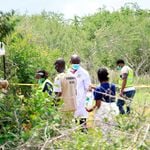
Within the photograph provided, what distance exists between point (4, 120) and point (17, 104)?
440 millimetres

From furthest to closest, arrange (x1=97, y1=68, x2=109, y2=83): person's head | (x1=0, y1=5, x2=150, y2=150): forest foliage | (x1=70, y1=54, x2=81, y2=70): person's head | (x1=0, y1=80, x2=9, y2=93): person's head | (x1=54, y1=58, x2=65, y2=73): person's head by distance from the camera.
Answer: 1. (x1=70, y1=54, x2=81, y2=70): person's head
2. (x1=54, y1=58, x2=65, y2=73): person's head
3. (x1=97, y1=68, x2=109, y2=83): person's head
4. (x1=0, y1=80, x2=9, y2=93): person's head
5. (x1=0, y1=5, x2=150, y2=150): forest foliage

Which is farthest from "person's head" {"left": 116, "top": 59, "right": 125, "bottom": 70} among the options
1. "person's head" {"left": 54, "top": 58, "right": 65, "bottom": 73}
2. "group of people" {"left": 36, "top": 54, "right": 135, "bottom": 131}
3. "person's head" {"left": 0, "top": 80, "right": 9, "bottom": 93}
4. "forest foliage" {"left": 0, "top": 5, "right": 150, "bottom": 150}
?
"person's head" {"left": 0, "top": 80, "right": 9, "bottom": 93}

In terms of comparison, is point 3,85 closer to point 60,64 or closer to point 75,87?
point 60,64

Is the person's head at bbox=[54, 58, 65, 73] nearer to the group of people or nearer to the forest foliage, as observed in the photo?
the group of people

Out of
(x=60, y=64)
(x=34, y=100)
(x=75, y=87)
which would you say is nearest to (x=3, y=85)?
(x=34, y=100)

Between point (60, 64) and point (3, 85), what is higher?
point (60, 64)

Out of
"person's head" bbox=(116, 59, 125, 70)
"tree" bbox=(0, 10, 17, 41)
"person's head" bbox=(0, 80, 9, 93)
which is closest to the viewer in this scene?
"person's head" bbox=(0, 80, 9, 93)

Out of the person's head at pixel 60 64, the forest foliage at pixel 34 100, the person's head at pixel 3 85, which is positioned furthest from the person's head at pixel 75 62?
the person's head at pixel 3 85

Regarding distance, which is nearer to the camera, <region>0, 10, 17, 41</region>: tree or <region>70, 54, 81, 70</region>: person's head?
<region>0, 10, 17, 41</region>: tree

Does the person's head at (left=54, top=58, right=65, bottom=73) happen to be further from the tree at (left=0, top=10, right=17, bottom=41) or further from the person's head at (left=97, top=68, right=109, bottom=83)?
the tree at (left=0, top=10, right=17, bottom=41)

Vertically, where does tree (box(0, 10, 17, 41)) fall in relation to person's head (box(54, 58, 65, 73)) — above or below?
above

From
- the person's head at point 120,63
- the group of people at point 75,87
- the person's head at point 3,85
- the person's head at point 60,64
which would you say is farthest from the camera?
the person's head at point 120,63

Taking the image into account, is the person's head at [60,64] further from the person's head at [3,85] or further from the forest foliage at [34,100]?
the person's head at [3,85]

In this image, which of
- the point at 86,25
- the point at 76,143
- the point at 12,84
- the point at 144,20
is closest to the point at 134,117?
the point at 76,143
